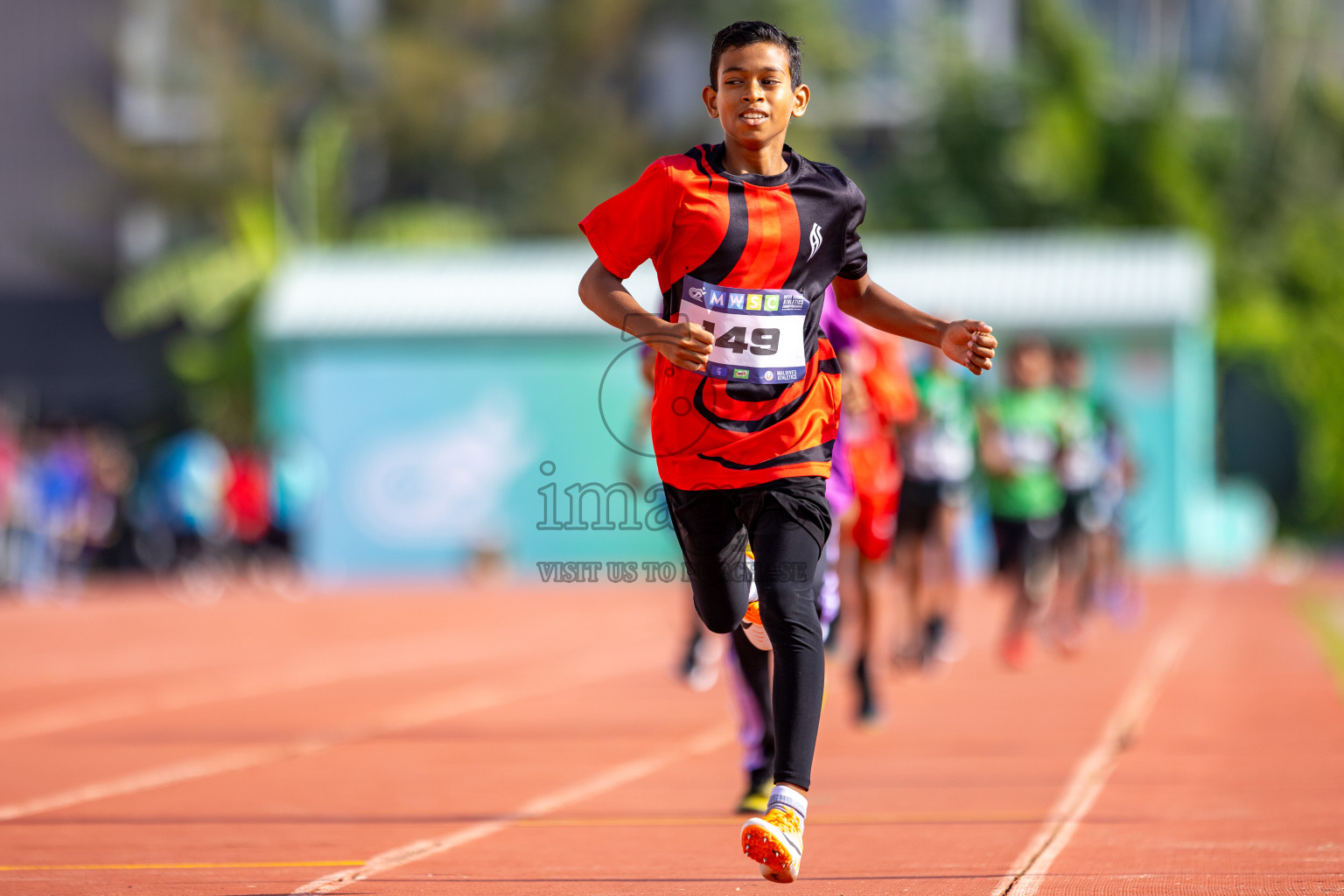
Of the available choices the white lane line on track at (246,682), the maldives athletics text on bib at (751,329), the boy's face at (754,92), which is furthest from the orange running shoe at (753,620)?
the white lane line on track at (246,682)

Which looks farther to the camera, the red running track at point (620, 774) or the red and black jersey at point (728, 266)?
the red running track at point (620, 774)

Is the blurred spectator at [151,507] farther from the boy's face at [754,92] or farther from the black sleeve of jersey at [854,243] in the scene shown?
the boy's face at [754,92]

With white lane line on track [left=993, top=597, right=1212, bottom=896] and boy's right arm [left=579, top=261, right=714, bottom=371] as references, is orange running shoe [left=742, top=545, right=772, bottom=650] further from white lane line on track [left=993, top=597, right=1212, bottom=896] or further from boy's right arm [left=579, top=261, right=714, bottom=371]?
white lane line on track [left=993, top=597, right=1212, bottom=896]

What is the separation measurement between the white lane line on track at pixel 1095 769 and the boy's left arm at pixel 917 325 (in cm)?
121

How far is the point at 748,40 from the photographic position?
487 cm

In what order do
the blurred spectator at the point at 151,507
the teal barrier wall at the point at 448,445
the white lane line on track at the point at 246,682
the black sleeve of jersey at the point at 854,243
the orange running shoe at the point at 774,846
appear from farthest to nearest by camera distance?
1. the teal barrier wall at the point at 448,445
2. the blurred spectator at the point at 151,507
3. the white lane line on track at the point at 246,682
4. the black sleeve of jersey at the point at 854,243
5. the orange running shoe at the point at 774,846

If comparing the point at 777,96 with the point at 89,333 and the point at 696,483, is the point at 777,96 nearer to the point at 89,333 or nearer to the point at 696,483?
the point at 696,483

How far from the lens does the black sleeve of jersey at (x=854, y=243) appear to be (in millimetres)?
5039

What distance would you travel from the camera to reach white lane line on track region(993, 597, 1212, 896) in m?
5.07

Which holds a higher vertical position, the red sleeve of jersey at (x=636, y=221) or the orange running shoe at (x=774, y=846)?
the red sleeve of jersey at (x=636, y=221)

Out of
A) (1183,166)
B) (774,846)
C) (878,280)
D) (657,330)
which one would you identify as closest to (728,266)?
(657,330)

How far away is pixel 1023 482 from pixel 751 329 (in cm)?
745

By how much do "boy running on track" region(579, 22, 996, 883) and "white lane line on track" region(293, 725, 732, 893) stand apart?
1037 millimetres

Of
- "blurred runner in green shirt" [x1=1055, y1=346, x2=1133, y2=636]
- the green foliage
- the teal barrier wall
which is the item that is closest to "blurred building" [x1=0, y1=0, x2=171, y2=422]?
the teal barrier wall
